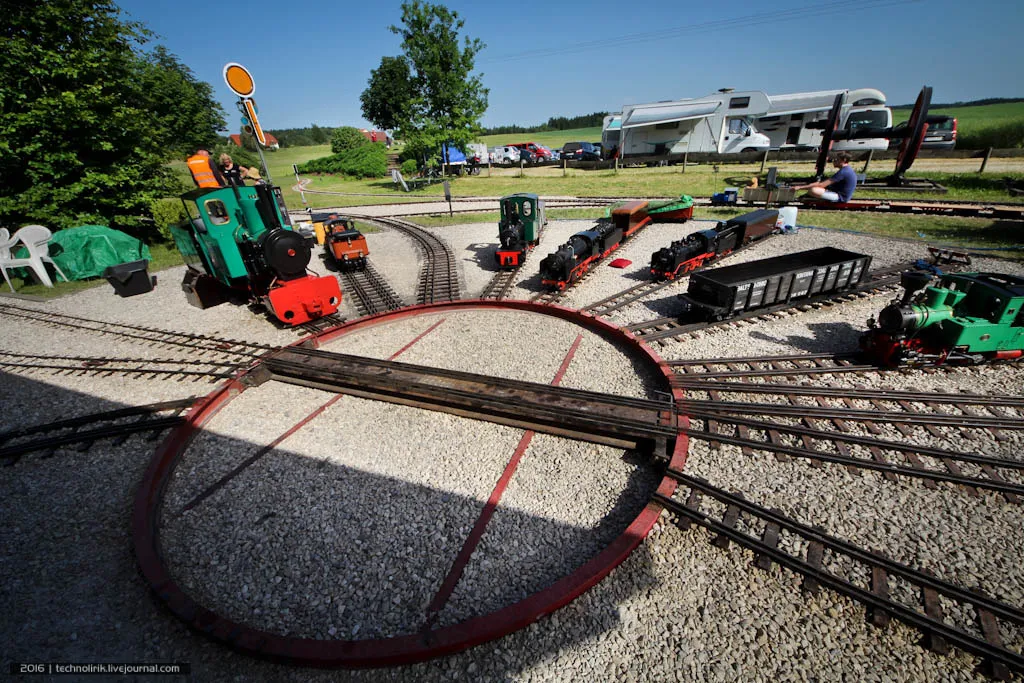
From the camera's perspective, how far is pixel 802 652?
3543 mm

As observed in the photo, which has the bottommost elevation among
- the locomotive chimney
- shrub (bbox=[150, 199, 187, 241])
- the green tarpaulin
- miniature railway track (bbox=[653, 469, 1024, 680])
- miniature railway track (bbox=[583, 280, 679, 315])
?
miniature railway track (bbox=[653, 469, 1024, 680])

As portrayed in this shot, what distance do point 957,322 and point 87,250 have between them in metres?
25.5

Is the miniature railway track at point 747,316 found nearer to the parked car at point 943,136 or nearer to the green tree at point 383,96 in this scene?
the parked car at point 943,136

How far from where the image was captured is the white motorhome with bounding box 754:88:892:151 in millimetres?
28938

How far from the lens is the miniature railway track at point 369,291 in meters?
11.4

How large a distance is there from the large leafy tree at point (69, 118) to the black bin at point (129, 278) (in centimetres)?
553

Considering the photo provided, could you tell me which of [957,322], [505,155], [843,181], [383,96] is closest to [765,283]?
[957,322]

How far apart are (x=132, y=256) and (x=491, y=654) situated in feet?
67.5

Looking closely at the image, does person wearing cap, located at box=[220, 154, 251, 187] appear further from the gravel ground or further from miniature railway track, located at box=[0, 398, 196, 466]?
the gravel ground

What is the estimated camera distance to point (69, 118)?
14664 mm

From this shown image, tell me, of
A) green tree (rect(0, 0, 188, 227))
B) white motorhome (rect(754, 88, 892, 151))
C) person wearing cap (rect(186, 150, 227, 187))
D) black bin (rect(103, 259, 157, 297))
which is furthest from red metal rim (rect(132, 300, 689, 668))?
white motorhome (rect(754, 88, 892, 151))

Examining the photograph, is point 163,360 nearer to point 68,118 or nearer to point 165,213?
point 68,118

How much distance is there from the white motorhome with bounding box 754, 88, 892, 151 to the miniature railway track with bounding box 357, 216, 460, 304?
28.7 meters

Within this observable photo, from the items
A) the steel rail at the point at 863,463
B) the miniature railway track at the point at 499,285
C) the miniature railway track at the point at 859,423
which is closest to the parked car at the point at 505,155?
the miniature railway track at the point at 499,285
